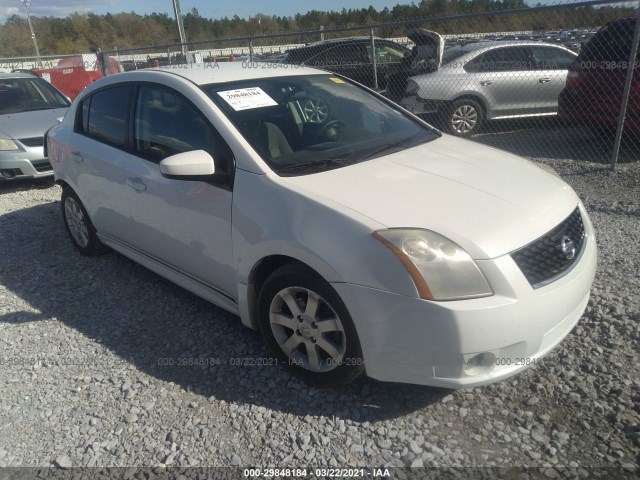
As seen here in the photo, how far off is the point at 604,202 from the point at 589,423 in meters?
3.48

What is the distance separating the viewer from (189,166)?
2.85m

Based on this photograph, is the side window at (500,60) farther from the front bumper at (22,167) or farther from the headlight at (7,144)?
the headlight at (7,144)

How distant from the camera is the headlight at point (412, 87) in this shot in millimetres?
8352

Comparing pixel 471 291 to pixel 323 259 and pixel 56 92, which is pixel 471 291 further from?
pixel 56 92

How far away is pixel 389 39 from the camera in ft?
34.3

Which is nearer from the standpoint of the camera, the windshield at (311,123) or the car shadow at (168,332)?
the car shadow at (168,332)

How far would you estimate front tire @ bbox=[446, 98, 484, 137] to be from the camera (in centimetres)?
836

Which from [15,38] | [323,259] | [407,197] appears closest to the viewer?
[323,259]

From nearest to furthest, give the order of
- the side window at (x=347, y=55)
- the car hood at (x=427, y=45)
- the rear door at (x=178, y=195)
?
the rear door at (x=178, y=195), the car hood at (x=427, y=45), the side window at (x=347, y=55)

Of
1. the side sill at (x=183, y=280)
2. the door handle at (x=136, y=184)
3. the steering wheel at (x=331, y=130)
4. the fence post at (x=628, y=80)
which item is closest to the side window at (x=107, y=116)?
the door handle at (x=136, y=184)

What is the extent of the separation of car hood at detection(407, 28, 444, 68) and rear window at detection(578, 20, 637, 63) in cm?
203

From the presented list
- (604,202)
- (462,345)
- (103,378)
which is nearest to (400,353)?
(462,345)

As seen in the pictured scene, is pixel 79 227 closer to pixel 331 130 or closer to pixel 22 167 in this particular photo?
pixel 331 130

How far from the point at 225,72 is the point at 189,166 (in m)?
1.05
